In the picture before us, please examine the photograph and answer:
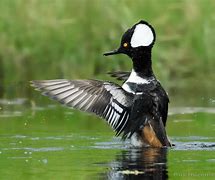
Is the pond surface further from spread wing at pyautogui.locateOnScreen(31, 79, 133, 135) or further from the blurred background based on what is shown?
the blurred background

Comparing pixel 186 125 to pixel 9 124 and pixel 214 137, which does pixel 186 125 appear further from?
pixel 9 124

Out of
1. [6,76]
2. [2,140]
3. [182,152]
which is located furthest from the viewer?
[6,76]

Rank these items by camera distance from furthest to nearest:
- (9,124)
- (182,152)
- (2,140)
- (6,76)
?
1. (6,76)
2. (9,124)
3. (2,140)
4. (182,152)

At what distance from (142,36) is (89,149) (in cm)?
132

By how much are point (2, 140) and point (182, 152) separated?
1995 mm

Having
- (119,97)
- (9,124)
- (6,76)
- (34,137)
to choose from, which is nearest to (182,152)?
(119,97)

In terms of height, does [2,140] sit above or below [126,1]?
below

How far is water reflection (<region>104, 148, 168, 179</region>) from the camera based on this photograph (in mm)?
8070

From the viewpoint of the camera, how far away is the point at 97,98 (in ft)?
33.1

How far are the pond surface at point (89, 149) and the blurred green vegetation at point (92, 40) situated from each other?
1.75 m

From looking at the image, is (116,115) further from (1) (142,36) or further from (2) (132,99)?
(1) (142,36)

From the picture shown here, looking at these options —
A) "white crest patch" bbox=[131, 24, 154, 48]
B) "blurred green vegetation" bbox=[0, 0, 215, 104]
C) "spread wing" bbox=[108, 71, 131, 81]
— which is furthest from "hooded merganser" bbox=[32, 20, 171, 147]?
"blurred green vegetation" bbox=[0, 0, 215, 104]

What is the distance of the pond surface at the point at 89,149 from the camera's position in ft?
27.3

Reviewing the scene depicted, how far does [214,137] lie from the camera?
34.7ft
